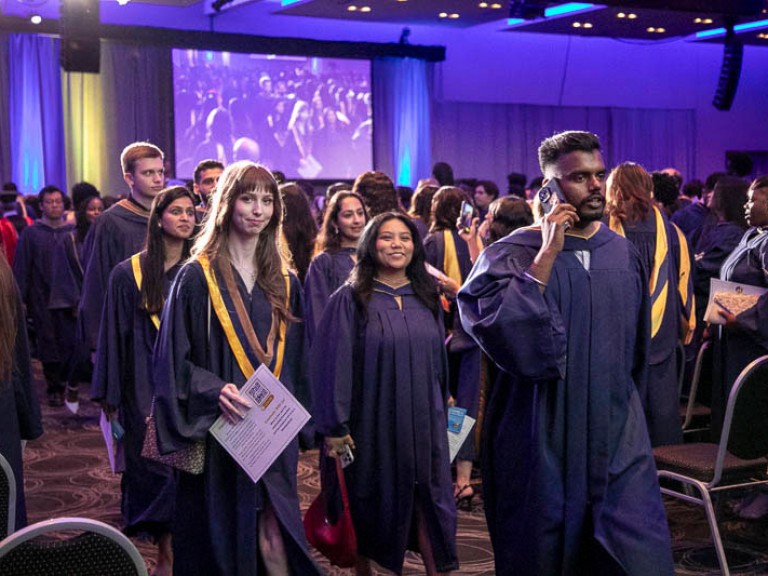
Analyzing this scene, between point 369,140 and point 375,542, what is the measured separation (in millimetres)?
13761

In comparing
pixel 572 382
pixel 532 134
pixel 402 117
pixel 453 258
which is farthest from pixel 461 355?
pixel 532 134

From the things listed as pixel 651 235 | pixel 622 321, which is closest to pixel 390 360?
pixel 622 321

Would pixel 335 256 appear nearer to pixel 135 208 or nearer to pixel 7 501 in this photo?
pixel 135 208

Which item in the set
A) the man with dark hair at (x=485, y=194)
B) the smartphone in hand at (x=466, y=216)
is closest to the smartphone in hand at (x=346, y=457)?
the smartphone in hand at (x=466, y=216)

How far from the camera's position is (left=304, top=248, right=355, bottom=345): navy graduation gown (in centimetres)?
577

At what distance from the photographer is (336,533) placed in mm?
4484

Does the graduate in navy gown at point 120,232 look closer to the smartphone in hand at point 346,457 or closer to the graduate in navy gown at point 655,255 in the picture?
the smartphone in hand at point 346,457

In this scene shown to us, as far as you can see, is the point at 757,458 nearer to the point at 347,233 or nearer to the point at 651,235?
the point at 651,235

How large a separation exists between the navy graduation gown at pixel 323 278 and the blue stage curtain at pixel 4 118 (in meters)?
10.5

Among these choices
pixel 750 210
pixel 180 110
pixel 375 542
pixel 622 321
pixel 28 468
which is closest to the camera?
pixel 622 321

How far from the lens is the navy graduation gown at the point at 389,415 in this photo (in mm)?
4535

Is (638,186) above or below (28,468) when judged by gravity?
above

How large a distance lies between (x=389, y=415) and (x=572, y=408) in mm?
1311

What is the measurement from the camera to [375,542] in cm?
457
